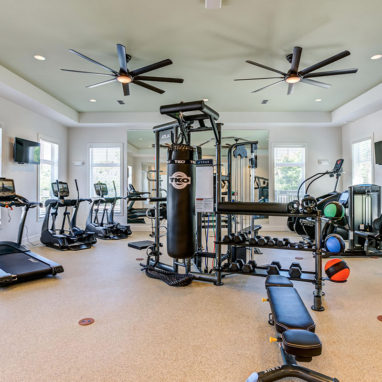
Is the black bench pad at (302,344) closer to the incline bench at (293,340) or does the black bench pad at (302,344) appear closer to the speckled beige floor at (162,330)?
the incline bench at (293,340)

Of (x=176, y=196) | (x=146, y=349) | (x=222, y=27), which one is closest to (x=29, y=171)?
(x=176, y=196)

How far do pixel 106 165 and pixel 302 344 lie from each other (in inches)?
301

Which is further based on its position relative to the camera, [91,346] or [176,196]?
[176,196]

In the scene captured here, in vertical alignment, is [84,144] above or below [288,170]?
above

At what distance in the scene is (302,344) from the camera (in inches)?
56.3

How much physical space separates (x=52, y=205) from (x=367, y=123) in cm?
781

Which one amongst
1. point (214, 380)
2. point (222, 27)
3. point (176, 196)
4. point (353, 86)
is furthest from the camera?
point (353, 86)

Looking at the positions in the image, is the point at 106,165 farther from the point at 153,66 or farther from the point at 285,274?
the point at 285,274

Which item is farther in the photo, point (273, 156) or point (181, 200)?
point (273, 156)

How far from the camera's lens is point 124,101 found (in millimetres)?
6785

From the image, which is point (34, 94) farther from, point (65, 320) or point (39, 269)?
point (65, 320)

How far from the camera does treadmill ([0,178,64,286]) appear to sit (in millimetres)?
3381

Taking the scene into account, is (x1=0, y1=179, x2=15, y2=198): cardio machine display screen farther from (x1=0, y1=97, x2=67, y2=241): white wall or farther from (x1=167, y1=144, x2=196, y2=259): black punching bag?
(x1=167, y1=144, x2=196, y2=259): black punching bag

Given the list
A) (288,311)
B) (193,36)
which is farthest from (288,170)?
(288,311)
